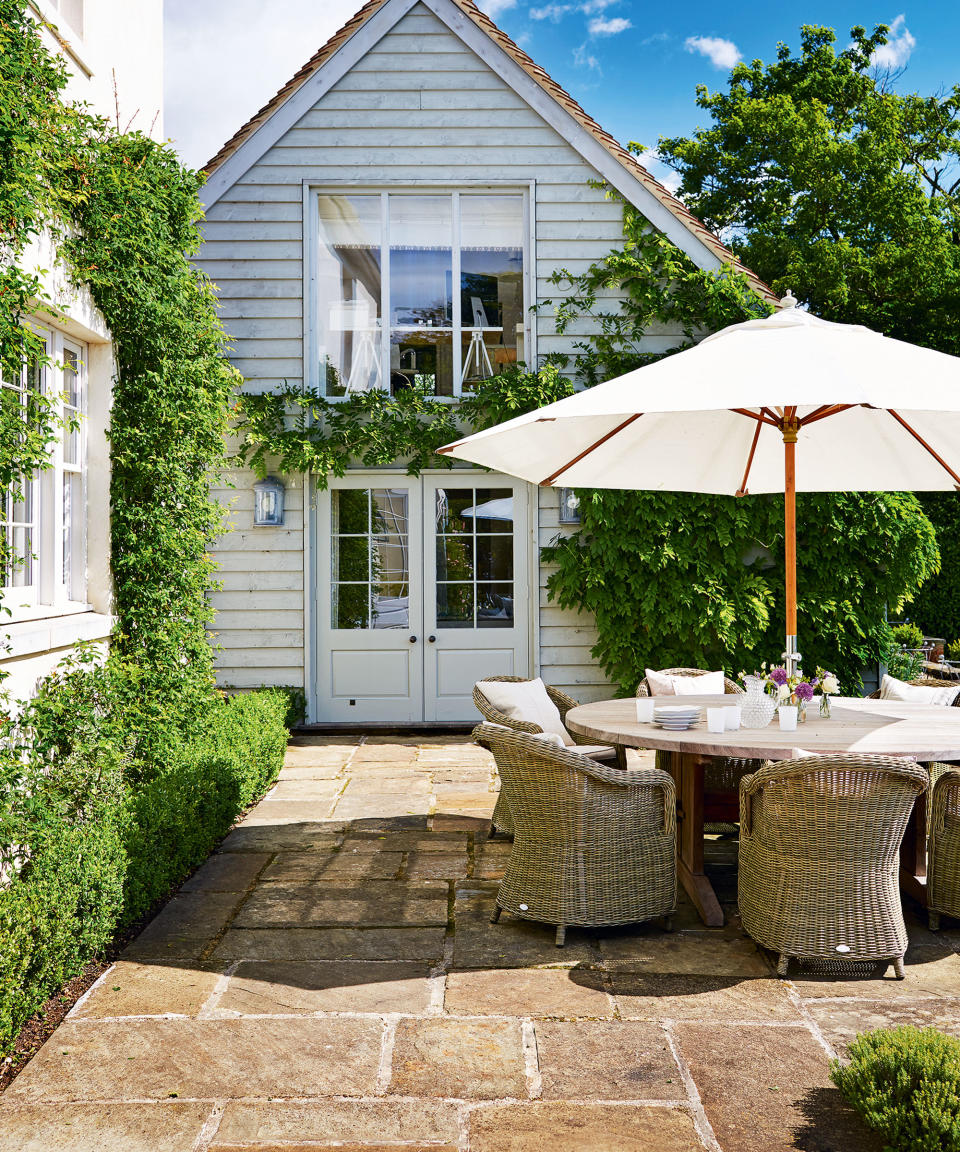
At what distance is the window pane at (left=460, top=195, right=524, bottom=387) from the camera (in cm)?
911

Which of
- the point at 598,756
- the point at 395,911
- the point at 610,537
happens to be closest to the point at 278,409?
the point at 610,537

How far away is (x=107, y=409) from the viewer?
558 centimetres

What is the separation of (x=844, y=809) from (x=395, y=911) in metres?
1.93

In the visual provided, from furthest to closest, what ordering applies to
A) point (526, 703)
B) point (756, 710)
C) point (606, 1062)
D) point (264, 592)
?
1. point (264, 592)
2. point (526, 703)
3. point (756, 710)
4. point (606, 1062)

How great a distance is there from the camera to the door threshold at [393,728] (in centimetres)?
886

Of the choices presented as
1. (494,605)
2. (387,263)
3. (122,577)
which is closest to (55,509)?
(122,577)

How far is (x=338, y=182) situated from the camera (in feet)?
29.3

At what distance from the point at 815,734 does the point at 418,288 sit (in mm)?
6046

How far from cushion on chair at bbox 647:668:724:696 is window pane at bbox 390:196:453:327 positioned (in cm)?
438

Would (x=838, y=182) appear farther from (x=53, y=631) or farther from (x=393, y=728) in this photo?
(x=53, y=631)

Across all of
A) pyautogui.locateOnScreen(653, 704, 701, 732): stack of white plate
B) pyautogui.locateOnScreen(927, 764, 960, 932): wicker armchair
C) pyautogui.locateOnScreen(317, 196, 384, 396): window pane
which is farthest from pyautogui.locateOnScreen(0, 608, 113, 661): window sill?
pyautogui.locateOnScreen(317, 196, 384, 396): window pane

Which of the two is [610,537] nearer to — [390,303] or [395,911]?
[390,303]

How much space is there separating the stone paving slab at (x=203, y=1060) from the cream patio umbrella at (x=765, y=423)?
7.64 ft

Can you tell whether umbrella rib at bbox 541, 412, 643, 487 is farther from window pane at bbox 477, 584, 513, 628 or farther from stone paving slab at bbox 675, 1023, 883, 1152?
window pane at bbox 477, 584, 513, 628
